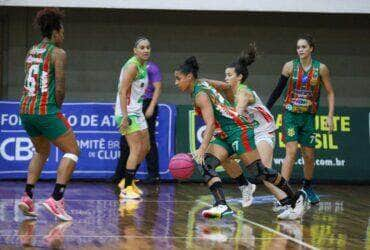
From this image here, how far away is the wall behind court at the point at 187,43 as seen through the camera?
19.2 meters

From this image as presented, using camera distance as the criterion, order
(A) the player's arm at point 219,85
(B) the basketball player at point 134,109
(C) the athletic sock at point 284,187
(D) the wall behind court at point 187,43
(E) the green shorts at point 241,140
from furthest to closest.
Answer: (D) the wall behind court at point 187,43 → (B) the basketball player at point 134,109 → (A) the player's arm at point 219,85 → (C) the athletic sock at point 284,187 → (E) the green shorts at point 241,140

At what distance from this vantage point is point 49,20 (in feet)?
33.2

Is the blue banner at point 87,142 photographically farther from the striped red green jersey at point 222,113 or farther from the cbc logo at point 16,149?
the striped red green jersey at point 222,113

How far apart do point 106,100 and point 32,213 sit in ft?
29.8

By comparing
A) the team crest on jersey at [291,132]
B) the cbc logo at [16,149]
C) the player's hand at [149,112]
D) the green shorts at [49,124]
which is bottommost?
the cbc logo at [16,149]

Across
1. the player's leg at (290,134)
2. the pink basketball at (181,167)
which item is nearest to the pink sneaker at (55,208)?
the pink basketball at (181,167)

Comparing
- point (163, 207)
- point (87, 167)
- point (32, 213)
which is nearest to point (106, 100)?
point (87, 167)

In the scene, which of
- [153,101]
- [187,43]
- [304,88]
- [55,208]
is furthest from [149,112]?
[187,43]

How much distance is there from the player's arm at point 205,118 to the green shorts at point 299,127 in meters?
2.51

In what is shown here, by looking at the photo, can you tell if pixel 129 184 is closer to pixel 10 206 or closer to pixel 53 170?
pixel 10 206

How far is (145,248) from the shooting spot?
8258 millimetres

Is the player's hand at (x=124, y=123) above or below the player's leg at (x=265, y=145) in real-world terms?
above

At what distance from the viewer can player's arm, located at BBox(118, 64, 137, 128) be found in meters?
12.8

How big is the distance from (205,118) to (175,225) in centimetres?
124
